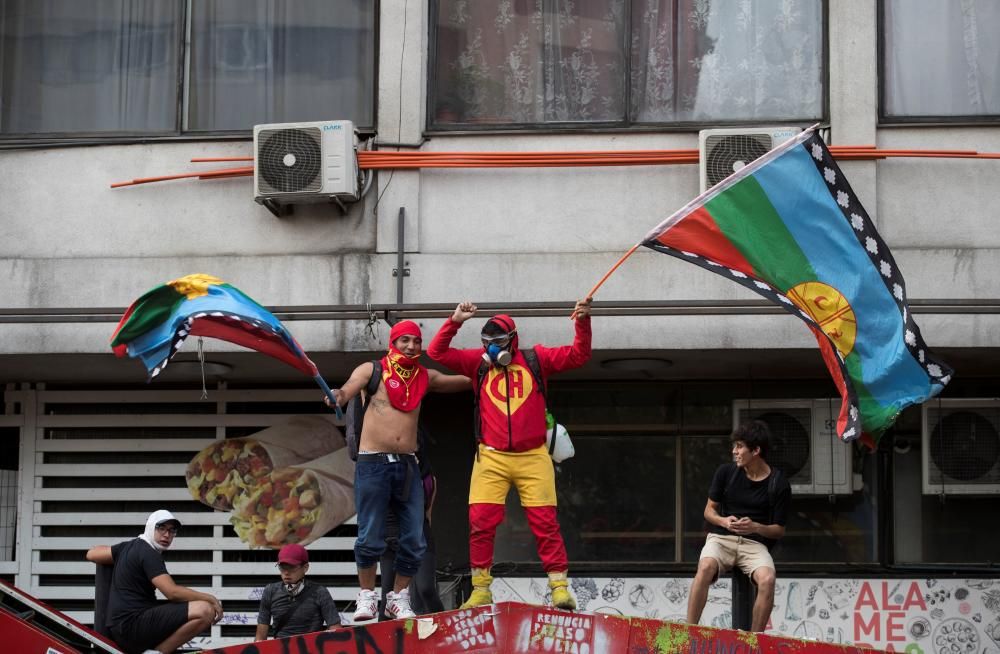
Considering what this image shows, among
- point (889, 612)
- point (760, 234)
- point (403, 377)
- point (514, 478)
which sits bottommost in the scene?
point (889, 612)

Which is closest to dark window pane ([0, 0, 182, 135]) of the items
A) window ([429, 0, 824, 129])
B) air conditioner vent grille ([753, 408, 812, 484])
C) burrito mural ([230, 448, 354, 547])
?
window ([429, 0, 824, 129])

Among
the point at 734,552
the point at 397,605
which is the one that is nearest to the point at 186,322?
the point at 397,605

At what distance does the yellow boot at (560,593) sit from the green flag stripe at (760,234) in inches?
85.2

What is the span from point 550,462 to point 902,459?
3.92m

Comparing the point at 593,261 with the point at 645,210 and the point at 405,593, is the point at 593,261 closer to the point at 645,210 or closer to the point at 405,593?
the point at 645,210

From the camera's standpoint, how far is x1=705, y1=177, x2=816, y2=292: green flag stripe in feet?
29.2

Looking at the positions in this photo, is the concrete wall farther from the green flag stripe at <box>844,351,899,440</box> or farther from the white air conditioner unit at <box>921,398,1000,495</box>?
the green flag stripe at <box>844,351,899,440</box>

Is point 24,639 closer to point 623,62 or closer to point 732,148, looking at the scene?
point 732,148

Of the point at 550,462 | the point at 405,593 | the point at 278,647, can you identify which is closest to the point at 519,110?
the point at 550,462

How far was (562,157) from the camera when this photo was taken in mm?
10859

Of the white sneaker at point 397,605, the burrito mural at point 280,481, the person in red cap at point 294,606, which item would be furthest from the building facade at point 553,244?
the white sneaker at point 397,605

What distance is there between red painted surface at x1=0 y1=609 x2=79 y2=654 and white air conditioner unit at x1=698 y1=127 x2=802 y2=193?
5245 millimetres

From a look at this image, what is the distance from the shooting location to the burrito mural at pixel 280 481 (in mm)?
12211

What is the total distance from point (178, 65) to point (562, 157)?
10.1 ft
